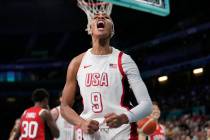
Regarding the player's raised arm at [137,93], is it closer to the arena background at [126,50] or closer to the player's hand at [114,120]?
the player's hand at [114,120]

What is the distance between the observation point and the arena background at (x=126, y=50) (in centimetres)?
2170

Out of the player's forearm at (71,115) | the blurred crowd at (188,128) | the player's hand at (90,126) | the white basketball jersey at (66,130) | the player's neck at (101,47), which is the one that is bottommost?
the blurred crowd at (188,128)

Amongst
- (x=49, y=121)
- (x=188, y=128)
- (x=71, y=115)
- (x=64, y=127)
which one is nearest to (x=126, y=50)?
(x=188, y=128)

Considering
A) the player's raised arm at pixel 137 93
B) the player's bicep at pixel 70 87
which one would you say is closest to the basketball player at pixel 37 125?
the player's bicep at pixel 70 87

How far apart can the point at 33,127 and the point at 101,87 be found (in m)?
3.87

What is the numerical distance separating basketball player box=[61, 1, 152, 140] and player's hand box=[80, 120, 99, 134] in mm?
24

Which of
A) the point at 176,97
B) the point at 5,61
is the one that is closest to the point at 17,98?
the point at 5,61

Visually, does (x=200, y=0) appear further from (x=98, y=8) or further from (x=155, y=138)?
(x=98, y=8)

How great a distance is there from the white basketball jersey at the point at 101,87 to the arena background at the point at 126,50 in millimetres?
12128

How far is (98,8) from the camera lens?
14.4 ft

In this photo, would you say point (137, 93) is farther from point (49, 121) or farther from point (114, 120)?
point (49, 121)

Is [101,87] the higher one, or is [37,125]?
[101,87]

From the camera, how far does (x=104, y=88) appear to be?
10.7ft

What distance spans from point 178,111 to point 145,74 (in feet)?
18.4
